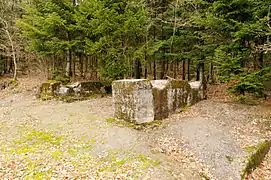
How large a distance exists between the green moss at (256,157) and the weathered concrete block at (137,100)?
382 cm

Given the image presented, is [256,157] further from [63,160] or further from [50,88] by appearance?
[50,88]

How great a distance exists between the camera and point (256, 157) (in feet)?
17.3

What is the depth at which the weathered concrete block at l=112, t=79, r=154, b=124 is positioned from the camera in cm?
743

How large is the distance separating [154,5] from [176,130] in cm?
1043

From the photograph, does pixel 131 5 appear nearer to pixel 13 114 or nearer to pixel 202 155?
pixel 13 114

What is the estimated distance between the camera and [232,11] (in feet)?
30.4

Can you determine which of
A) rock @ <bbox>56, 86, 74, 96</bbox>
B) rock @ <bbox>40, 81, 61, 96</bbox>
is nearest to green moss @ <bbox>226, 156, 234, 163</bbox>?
rock @ <bbox>56, 86, 74, 96</bbox>

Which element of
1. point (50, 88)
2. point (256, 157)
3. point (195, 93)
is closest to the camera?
point (256, 157)

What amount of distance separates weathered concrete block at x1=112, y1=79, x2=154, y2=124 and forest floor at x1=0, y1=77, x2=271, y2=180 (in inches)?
20.7

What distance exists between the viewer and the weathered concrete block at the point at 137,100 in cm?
743

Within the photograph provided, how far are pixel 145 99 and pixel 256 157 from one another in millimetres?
4230

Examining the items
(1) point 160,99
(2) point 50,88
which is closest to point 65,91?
(2) point 50,88

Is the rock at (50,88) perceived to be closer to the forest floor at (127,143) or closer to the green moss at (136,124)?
the forest floor at (127,143)

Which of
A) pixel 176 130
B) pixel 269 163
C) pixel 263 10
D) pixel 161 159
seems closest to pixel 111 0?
pixel 263 10
